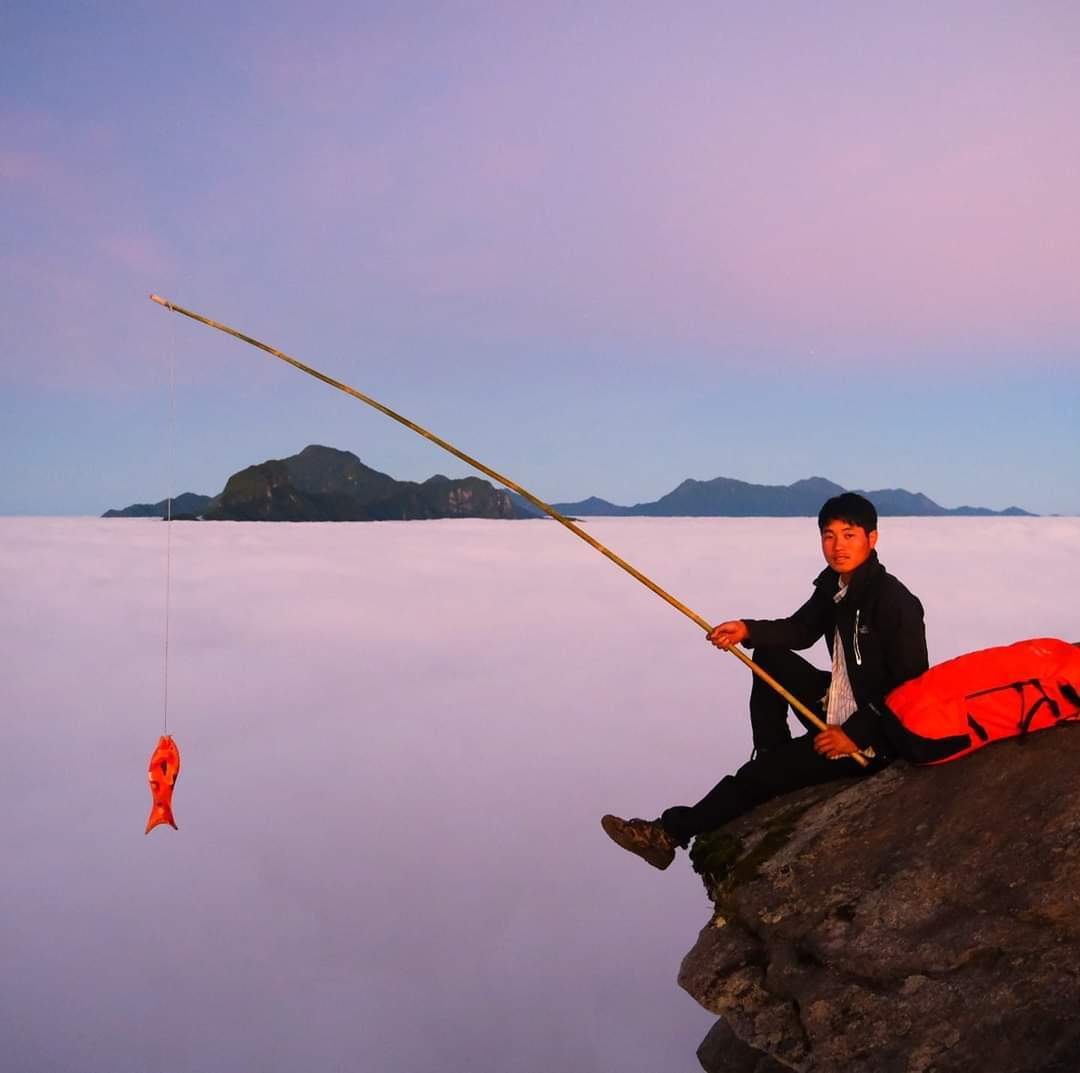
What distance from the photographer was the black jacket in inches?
193

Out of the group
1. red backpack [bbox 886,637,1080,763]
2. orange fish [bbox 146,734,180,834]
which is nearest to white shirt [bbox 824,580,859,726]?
red backpack [bbox 886,637,1080,763]

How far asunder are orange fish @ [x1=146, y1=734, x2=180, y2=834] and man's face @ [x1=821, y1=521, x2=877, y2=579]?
13.4 ft

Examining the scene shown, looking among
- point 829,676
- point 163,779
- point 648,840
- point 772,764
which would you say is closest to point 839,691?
point 829,676

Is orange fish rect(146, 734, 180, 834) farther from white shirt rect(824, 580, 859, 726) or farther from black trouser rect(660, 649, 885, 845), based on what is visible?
white shirt rect(824, 580, 859, 726)

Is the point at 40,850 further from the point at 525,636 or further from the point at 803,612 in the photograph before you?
the point at 525,636

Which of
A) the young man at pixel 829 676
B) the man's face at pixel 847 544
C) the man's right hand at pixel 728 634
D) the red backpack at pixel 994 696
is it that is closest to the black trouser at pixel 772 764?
the young man at pixel 829 676

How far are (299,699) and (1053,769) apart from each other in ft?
42.5

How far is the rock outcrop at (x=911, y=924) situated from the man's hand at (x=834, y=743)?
0.25 metres

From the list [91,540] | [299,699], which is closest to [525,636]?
[299,699]

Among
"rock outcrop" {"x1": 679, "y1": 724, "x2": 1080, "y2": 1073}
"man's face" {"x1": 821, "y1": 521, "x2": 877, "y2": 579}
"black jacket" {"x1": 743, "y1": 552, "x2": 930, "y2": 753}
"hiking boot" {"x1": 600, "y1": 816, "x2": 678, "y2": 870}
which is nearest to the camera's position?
"rock outcrop" {"x1": 679, "y1": 724, "x2": 1080, "y2": 1073}

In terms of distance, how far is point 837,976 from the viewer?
4.28 m

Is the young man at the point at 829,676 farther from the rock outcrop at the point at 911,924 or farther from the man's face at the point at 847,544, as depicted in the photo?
the rock outcrop at the point at 911,924

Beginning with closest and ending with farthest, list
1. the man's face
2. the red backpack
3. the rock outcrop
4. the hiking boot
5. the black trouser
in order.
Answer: the rock outcrop → the red backpack → the man's face → the black trouser → the hiking boot

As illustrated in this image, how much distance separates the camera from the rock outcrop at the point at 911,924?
3.75 meters
